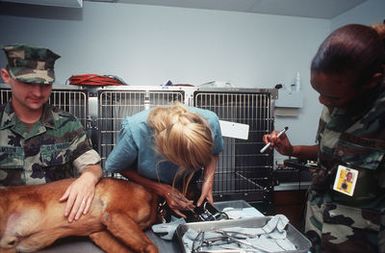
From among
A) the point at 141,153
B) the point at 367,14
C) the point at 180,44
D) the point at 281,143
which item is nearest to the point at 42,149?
the point at 141,153

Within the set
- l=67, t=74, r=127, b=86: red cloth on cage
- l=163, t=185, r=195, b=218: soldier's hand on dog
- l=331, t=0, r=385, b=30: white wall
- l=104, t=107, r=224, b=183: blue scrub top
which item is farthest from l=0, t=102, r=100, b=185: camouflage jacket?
l=331, t=0, r=385, b=30: white wall

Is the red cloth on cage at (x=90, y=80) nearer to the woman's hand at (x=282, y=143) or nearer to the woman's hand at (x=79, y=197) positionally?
the woman's hand at (x=79, y=197)

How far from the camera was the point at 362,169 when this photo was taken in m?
0.78

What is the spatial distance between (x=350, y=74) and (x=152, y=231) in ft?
2.98

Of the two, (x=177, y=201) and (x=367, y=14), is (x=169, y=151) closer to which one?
(x=177, y=201)

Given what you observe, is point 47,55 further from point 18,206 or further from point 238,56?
point 238,56

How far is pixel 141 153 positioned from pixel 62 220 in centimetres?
39

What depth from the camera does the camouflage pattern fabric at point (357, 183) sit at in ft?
2.48

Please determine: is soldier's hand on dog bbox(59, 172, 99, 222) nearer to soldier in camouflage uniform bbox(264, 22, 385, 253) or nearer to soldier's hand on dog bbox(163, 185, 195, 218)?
soldier's hand on dog bbox(163, 185, 195, 218)

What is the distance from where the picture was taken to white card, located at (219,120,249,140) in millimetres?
1633

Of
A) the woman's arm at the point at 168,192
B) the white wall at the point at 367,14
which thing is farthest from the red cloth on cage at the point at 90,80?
the white wall at the point at 367,14

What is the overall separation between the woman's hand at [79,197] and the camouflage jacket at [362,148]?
866mm

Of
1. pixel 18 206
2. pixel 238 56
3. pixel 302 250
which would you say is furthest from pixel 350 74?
pixel 238 56

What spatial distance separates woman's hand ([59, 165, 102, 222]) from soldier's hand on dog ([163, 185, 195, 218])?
304 millimetres
